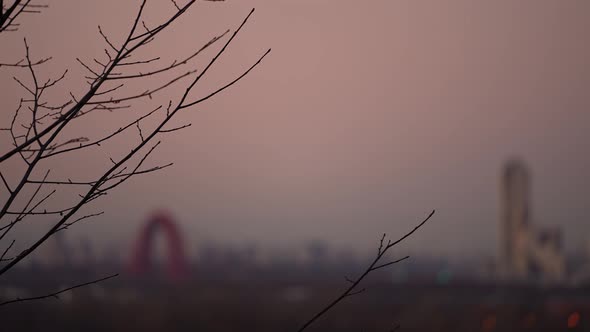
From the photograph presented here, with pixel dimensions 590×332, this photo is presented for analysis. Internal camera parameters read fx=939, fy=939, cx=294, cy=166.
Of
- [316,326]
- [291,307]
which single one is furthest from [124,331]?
[291,307]

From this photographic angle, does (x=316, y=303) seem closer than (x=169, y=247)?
Yes

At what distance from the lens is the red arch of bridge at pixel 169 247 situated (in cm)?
6259

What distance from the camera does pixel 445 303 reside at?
118 ft

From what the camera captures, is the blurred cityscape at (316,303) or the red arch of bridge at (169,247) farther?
the red arch of bridge at (169,247)

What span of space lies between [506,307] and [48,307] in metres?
16.3

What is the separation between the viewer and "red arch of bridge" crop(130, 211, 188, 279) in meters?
62.6

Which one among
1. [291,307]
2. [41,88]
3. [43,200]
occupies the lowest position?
[291,307]

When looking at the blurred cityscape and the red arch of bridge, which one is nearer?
the blurred cityscape

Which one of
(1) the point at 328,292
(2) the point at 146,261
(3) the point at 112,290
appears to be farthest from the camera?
(2) the point at 146,261

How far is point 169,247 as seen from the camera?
63.9 m

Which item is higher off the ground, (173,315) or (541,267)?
(173,315)

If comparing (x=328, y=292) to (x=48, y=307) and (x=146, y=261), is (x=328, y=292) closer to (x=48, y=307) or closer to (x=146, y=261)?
(x=48, y=307)

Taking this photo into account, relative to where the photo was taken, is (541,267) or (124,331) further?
(541,267)

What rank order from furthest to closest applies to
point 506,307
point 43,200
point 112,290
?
1. point 112,290
2. point 506,307
3. point 43,200
